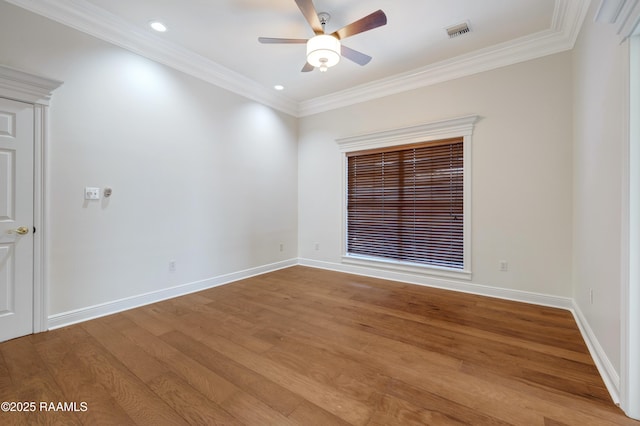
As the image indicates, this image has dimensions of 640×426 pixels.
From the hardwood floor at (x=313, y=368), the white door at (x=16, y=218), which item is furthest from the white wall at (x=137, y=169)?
the hardwood floor at (x=313, y=368)

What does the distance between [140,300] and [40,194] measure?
1.46 m

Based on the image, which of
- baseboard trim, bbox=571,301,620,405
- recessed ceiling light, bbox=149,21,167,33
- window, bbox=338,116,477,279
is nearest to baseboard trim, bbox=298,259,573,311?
window, bbox=338,116,477,279

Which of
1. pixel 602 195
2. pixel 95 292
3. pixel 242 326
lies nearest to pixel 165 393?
pixel 242 326

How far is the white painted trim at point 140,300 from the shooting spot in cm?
270

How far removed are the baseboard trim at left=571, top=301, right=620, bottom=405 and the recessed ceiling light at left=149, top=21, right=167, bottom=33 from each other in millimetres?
4834

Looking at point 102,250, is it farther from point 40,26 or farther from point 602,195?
point 602,195

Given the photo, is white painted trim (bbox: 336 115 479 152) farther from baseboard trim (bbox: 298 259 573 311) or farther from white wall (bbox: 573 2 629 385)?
baseboard trim (bbox: 298 259 573 311)

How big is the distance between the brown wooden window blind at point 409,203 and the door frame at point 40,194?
12.6 ft

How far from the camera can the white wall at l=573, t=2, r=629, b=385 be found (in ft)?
5.64

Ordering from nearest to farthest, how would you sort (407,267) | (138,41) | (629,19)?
(629,19) → (138,41) → (407,267)

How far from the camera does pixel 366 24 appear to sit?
8.03 ft

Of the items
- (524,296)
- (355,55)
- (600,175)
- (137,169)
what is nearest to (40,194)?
(137,169)

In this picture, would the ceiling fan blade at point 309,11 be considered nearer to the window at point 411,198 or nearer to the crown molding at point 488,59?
the crown molding at point 488,59

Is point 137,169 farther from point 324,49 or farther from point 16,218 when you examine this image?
point 324,49
